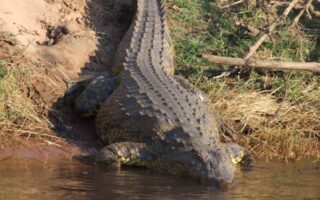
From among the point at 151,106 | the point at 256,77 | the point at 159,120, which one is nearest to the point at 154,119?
the point at 159,120

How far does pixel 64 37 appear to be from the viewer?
952 cm

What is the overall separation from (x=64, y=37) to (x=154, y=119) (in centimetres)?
242

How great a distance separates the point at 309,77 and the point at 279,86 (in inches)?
19.4

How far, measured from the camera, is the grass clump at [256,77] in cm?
831

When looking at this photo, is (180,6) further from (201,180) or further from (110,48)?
(201,180)

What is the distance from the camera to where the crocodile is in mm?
7074

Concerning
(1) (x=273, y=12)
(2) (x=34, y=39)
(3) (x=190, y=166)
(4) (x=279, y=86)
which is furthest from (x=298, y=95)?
(2) (x=34, y=39)

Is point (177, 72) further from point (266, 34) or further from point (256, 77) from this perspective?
point (266, 34)

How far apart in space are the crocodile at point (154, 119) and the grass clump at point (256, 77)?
440 millimetres

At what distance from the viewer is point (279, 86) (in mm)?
9320

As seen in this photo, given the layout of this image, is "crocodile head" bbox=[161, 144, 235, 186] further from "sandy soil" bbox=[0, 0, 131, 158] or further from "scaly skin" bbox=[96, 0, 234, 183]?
"sandy soil" bbox=[0, 0, 131, 158]

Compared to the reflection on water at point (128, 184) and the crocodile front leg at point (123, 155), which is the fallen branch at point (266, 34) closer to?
the reflection on water at point (128, 184)

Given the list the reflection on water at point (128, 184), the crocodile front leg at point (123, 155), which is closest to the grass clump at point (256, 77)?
the reflection on water at point (128, 184)

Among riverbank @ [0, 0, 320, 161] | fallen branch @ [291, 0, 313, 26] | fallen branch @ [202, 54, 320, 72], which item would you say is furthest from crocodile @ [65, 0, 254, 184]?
fallen branch @ [291, 0, 313, 26]
